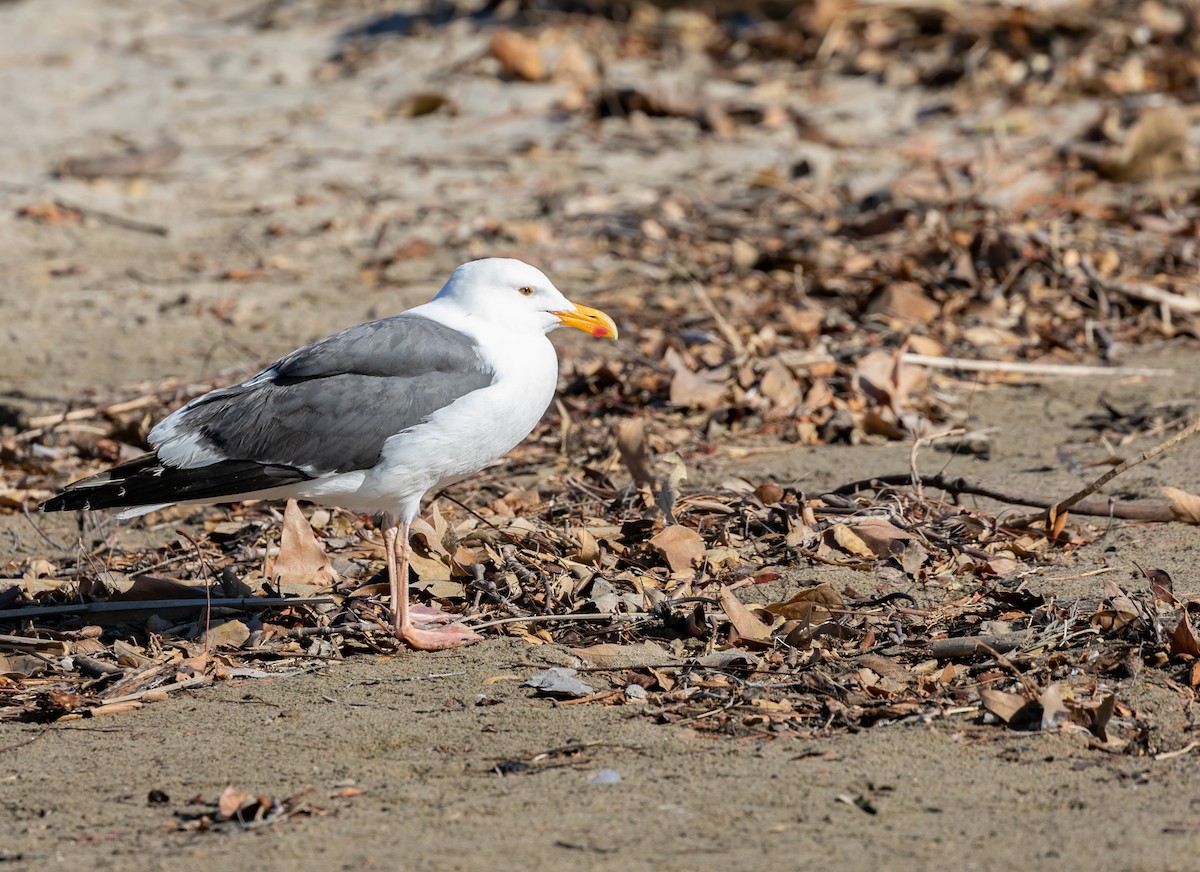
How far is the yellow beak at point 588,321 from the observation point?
496 cm

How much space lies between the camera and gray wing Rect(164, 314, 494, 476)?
4.49 metres

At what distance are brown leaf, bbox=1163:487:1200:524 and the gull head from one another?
204 cm

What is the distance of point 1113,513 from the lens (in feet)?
16.6

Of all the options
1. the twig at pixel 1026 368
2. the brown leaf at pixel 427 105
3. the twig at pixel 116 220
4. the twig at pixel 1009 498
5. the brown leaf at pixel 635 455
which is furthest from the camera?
the brown leaf at pixel 427 105

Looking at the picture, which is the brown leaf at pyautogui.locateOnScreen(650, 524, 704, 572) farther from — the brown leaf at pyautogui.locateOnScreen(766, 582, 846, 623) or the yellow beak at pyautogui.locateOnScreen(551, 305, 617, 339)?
the yellow beak at pyautogui.locateOnScreen(551, 305, 617, 339)

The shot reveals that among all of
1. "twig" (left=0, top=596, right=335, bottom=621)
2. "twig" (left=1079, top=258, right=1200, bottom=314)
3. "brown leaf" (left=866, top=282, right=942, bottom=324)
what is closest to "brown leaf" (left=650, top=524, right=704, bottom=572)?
"twig" (left=0, top=596, right=335, bottom=621)

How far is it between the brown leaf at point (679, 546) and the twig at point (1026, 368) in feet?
7.38

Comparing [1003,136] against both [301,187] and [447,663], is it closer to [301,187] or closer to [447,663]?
[301,187]

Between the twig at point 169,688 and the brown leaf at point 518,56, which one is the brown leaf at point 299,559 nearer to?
the twig at point 169,688

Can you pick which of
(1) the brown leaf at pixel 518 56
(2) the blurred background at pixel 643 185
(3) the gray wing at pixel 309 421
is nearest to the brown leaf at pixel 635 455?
(3) the gray wing at pixel 309 421

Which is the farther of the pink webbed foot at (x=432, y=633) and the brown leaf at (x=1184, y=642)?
the pink webbed foot at (x=432, y=633)

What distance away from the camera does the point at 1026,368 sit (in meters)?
6.78

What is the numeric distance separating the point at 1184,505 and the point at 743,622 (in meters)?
1.68

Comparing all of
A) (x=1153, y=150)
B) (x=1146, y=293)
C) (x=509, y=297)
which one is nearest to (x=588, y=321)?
(x=509, y=297)
